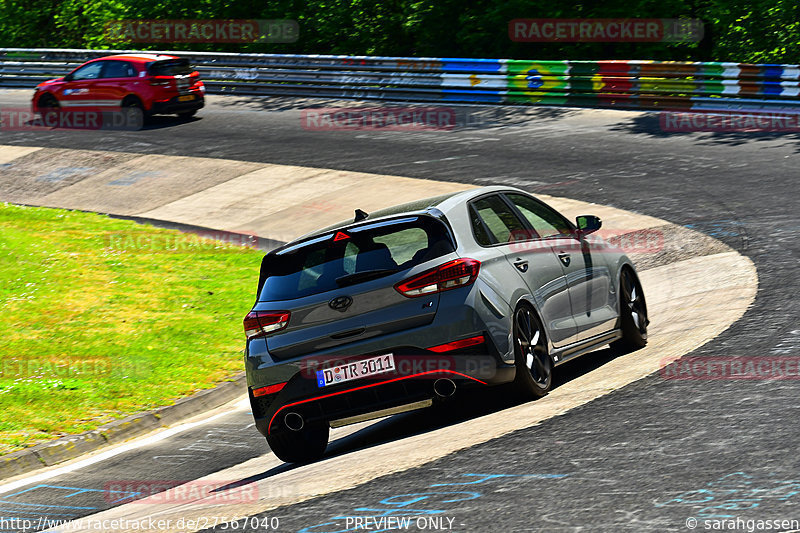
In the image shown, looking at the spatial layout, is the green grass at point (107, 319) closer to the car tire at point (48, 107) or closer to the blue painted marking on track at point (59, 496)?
the blue painted marking on track at point (59, 496)

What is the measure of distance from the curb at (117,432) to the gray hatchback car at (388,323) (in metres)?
2.53

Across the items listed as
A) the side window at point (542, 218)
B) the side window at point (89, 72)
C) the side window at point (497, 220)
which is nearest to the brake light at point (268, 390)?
the side window at point (497, 220)

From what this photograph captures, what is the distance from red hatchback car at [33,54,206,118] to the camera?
26953mm

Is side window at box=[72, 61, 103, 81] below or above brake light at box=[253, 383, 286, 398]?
above

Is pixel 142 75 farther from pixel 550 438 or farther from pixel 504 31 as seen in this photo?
pixel 550 438

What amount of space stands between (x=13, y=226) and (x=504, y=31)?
666 inches

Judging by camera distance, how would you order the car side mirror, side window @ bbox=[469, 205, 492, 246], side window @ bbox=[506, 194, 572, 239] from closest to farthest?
side window @ bbox=[469, 205, 492, 246]
side window @ bbox=[506, 194, 572, 239]
the car side mirror

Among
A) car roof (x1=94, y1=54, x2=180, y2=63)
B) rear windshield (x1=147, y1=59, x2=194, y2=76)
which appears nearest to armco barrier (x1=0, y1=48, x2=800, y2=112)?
rear windshield (x1=147, y1=59, x2=194, y2=76)

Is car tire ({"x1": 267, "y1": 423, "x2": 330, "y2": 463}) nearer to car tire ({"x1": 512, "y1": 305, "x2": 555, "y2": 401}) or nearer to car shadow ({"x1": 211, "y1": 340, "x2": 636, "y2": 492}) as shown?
car shadow ({"x1": 211, "y1": 340, "x2": 636, "y2": 492})

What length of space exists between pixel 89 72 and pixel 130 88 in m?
1.45

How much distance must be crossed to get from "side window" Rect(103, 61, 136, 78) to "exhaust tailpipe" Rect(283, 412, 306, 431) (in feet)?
70.4

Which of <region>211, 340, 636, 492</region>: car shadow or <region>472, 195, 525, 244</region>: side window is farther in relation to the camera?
<region>472, 195, 525, 244</region>: side window

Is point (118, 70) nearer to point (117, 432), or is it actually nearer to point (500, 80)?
point (500, 80)

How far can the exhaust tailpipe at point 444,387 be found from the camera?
285 inches
